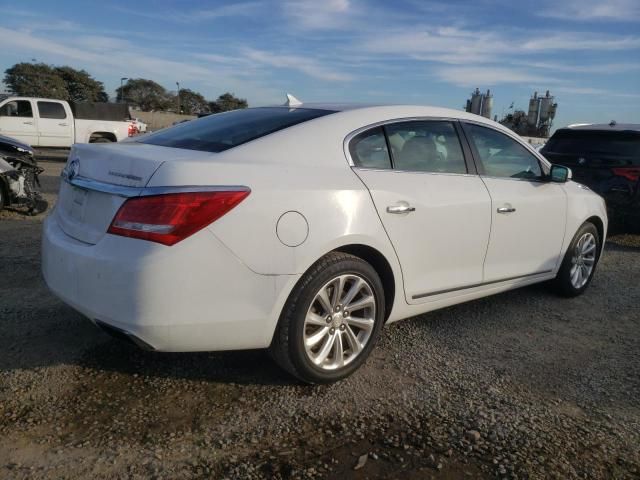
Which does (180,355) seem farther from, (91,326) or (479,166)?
(479,166)

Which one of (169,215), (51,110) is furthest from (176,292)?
(51,110)

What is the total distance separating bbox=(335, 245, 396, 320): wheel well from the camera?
3118mm

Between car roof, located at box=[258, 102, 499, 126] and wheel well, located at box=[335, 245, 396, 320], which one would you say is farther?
car roof, located at box=[258, 102, 499, 126]

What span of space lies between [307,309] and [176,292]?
2.27ft

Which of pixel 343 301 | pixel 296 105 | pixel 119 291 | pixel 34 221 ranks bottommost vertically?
pixel 34 221

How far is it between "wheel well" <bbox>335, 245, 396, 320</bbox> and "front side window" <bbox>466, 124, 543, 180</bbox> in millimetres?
1260

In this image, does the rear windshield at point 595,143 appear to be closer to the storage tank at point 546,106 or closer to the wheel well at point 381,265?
the wheel well at point 381,265

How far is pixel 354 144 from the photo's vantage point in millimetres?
3254

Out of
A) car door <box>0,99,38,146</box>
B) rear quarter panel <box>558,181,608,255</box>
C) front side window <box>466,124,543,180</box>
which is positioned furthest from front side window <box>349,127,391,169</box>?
car door <box>0,99,38,146</box>

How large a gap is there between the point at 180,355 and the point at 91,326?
796mm

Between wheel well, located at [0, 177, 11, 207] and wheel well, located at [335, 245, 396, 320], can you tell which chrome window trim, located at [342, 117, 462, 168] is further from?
wheel well, located at [0, 177, 11, 207]

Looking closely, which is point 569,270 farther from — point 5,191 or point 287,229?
point 5,191

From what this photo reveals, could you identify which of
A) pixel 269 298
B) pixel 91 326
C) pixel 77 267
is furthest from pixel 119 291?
pixel 91 326

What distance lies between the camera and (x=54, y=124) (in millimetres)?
16875
